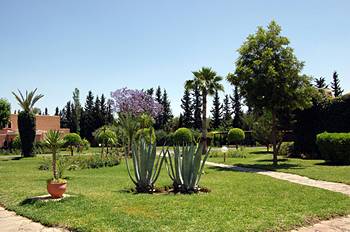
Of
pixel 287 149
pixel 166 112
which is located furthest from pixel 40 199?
pixel 166 112

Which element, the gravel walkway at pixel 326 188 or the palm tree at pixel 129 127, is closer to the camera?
the gravel walkway at pixel 326 188

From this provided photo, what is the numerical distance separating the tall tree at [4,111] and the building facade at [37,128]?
4.37 ft

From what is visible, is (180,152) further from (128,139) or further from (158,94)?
(158,94)

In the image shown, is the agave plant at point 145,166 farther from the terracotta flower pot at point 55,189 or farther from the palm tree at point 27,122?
the palm tree at point 27,122

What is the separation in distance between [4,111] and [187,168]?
1539 inches

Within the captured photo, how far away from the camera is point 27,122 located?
28.4 m

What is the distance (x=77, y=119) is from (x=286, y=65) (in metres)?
48.6

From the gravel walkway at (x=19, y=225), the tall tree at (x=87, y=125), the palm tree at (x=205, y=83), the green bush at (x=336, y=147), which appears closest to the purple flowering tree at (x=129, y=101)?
the palm tree at (x=205, y=83)

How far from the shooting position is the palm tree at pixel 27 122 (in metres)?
28.4

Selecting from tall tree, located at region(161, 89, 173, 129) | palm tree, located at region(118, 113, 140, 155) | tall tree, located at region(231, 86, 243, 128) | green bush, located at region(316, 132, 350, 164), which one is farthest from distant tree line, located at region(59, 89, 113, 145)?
green bush, located at region(316, 132, 350, 164)

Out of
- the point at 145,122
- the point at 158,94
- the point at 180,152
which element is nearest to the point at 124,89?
the point at 145,122

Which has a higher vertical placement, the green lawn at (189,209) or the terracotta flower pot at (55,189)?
the terracotta flower pot at (55,189)

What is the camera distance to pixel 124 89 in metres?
34.6

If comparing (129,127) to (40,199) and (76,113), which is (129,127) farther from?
(76,113)
